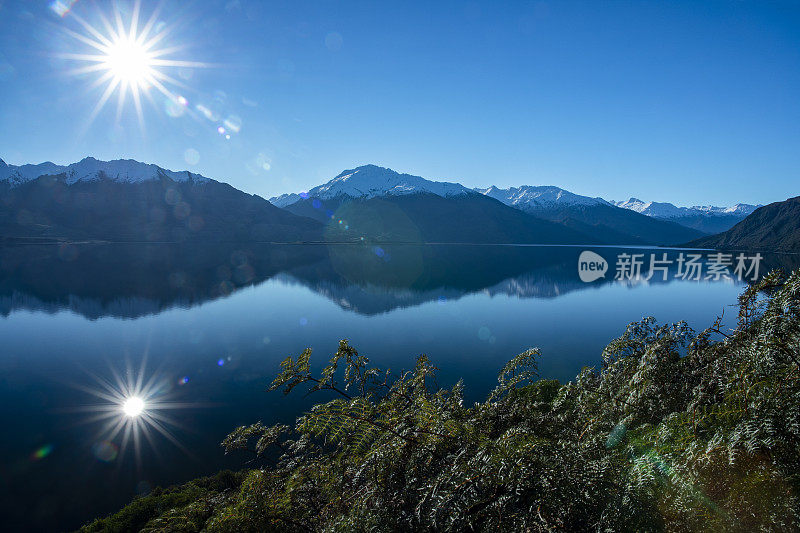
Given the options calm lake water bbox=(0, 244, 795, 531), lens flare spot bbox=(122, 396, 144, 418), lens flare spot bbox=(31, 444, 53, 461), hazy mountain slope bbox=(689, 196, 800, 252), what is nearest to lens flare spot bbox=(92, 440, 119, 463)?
calm lake water bbox=(0, 244, 795, 531)

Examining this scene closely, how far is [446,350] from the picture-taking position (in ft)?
85.8

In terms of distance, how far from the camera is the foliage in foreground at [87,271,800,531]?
7.34 feet

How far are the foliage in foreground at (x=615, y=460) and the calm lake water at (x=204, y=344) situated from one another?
10883mm

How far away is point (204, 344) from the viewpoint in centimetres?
2908

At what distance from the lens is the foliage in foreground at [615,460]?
224cm

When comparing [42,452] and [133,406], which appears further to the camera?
[133,406]

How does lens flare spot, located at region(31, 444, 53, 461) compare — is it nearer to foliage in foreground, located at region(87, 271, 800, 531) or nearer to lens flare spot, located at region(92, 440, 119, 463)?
lens flare spot, located at region(92, 440, 119, 463)

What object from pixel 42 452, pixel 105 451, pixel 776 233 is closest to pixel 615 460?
pixel 105 451

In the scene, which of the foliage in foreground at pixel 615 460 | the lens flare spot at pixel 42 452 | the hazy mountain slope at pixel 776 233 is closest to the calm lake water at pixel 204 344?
the lens flare spot at pixel 42 452

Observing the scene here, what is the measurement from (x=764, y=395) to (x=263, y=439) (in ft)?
21.1

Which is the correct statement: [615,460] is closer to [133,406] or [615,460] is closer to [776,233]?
[133,406]

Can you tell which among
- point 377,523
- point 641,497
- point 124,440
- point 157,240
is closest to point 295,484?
point 377,523

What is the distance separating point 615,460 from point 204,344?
32.7m

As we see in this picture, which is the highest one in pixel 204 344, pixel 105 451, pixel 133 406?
pixel 204 344
